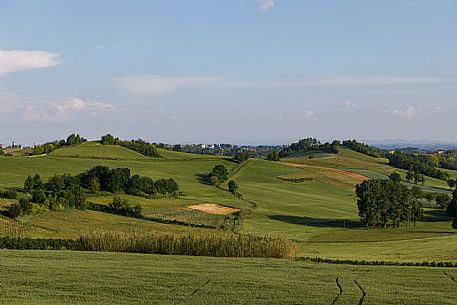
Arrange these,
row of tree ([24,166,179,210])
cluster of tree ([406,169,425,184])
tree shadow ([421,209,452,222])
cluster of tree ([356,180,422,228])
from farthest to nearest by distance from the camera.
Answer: cluster of tree ([406,169,425,184]), tree shadow ([421,209,452,222]), cluster of tree ([356,180,422,228]), row of tree ([24,166,179,210])

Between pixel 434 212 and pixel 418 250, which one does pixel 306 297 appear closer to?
pixel 418 250

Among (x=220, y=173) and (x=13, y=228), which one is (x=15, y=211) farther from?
(x=220, y=173)

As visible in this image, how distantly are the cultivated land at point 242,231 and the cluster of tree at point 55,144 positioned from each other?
20.5ft

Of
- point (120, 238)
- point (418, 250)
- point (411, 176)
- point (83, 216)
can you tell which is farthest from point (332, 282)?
point (411, 176)

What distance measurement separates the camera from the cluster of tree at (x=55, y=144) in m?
150

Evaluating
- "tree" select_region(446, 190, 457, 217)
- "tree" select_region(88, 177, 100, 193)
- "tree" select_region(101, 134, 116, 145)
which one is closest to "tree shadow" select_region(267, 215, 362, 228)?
"tree" select_region(446, 190, 457, 217)

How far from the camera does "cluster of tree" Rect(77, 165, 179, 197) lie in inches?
3644

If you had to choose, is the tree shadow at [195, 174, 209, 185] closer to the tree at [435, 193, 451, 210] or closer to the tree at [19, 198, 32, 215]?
the tree at [435, 193, 451, 210]

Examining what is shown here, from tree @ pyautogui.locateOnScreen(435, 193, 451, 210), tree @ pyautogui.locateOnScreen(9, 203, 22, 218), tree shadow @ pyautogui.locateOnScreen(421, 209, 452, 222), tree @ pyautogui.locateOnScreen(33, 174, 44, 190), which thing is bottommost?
tree shadow @ pyautogui.locateOnScreen(421, 209, 452, 222)

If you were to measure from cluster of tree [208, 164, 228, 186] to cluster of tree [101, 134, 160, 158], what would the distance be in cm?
3511

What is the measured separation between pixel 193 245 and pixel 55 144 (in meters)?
132

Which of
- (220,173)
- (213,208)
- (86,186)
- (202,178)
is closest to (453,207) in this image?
(213,208)

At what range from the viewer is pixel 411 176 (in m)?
144

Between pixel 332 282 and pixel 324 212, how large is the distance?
236 ft
